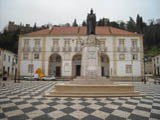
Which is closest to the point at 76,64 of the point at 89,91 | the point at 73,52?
the point at 73,52

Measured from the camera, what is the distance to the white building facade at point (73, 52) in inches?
882

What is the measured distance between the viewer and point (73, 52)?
23312mm

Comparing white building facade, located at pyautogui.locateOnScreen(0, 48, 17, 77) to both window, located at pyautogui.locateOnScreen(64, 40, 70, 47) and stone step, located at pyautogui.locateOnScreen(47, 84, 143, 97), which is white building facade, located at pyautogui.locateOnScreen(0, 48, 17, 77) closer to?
window, located at pyautogui.locateOnScreen(64, 40, 70, 47)

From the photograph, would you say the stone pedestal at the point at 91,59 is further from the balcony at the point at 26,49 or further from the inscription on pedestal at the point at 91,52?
the balcony at the point at 26,49

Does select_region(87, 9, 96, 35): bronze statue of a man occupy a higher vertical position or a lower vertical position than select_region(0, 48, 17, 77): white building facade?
higher

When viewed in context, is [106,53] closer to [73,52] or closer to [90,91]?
[73,52]

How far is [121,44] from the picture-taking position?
23.2m

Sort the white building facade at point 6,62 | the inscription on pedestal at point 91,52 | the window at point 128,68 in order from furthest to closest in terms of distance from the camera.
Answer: the white building facade at point 6,62 < the window at point 128,68 < the inscription on pedestal at point 91,52

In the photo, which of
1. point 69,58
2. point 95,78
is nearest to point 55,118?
point 95,78

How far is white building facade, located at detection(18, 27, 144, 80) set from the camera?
2239cm

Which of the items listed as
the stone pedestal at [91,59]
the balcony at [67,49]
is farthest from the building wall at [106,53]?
the stone pedestal at [91,59]

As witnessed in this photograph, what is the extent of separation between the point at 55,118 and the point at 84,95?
275 cm

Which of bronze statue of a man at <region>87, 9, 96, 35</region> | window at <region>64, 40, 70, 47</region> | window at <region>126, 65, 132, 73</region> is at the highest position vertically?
window at <region>64, 40, 70, 47</region>

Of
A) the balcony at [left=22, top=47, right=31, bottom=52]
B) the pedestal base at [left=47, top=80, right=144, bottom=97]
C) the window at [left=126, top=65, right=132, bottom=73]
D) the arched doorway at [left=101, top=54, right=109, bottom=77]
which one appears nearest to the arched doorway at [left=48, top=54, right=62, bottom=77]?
the balcony at [left=22, top=47, right=31, bottom=52]
